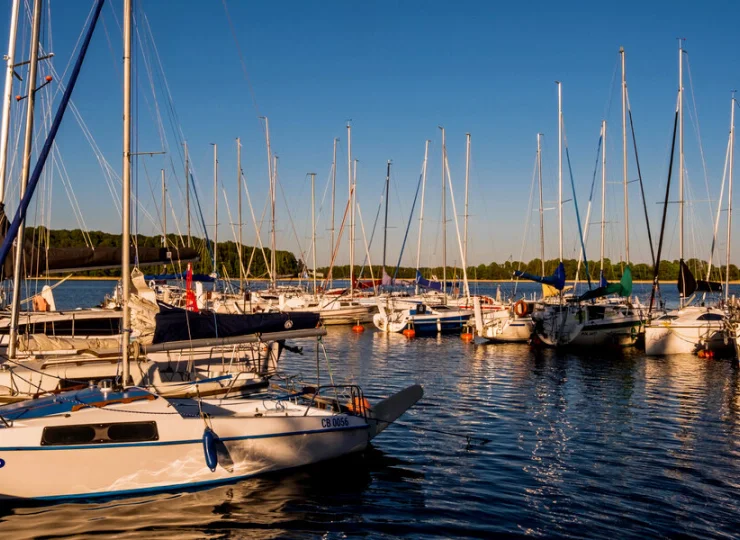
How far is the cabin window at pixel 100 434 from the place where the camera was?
42.1 feet

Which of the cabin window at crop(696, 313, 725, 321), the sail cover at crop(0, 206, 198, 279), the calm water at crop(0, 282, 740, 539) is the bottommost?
the calm water at crop(0, 282, 740, 539)

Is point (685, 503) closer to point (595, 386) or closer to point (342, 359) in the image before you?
point (595, 386)

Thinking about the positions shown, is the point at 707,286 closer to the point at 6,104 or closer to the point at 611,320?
the point at 611,320

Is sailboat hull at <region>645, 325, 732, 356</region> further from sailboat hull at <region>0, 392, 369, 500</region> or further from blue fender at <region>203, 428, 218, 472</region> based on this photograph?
blue fender at <region>203, 428, 218, 472</region>

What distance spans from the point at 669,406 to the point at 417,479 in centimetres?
1206

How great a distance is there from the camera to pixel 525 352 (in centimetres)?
3962

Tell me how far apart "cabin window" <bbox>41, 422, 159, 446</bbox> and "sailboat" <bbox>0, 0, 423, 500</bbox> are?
0.06 feet

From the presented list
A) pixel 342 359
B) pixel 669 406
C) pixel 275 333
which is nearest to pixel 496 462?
pixel 275 333

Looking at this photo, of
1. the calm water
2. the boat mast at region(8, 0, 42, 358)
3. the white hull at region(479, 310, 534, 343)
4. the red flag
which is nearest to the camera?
the calm water

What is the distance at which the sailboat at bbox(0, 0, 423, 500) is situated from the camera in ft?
42.2

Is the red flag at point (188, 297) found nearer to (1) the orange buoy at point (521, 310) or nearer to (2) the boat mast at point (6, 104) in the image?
(2) the boat mast at point (6, 104)

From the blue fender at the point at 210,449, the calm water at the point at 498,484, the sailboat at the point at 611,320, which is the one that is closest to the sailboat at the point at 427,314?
the sailboat at the point at 611,320

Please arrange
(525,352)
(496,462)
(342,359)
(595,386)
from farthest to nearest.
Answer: (525,352), (342,359), (595,386), (496,462)

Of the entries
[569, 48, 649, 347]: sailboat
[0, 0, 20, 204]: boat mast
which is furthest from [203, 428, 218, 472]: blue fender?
[569, 48, 649, 347]: sailboat
